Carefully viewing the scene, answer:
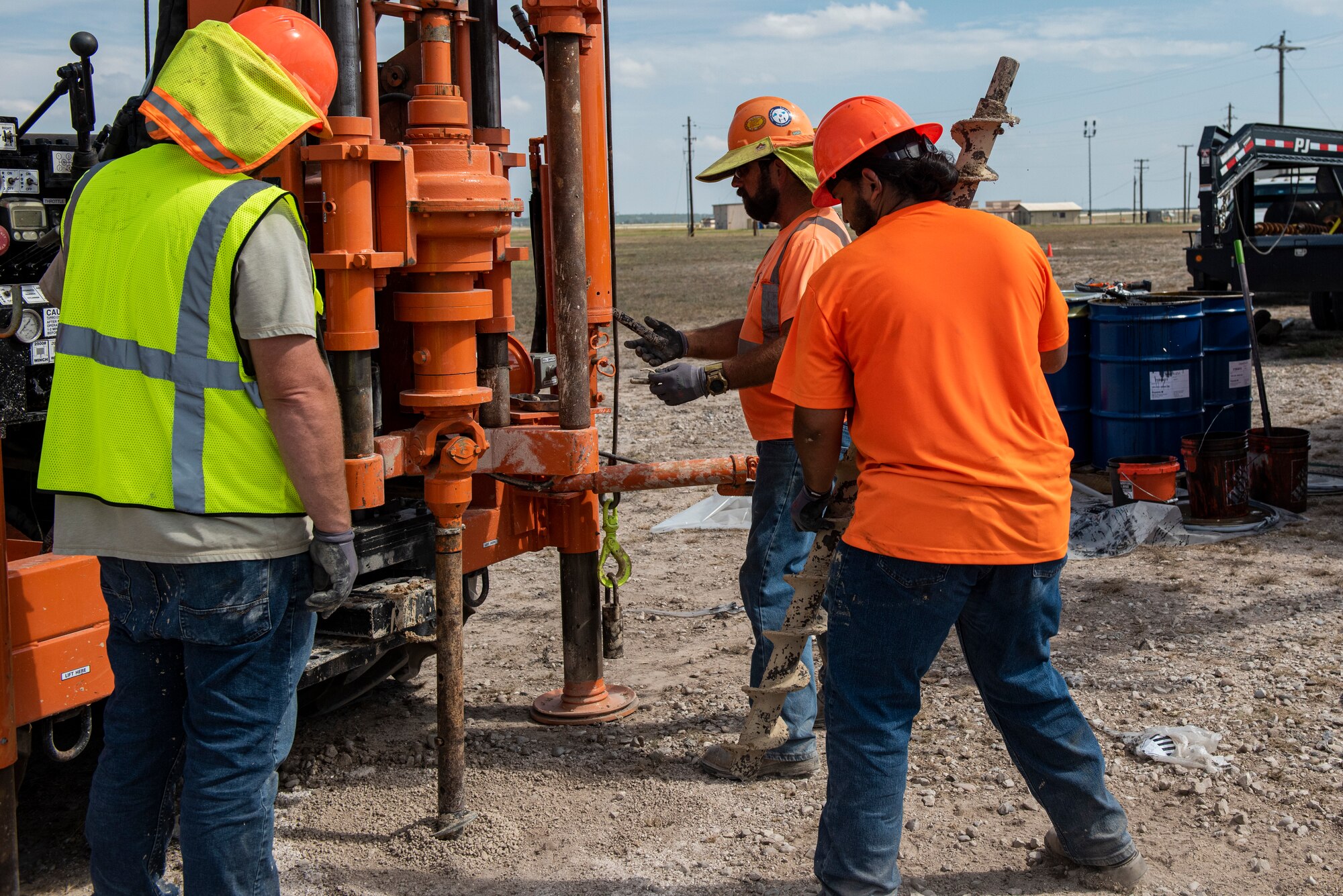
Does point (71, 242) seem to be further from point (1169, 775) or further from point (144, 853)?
point (1169, 775)

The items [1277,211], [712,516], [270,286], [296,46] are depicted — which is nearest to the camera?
[270,286]

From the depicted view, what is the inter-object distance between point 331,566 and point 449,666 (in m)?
0.99

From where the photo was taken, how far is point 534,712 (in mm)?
4766

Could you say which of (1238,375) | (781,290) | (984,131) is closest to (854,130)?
(984,131)

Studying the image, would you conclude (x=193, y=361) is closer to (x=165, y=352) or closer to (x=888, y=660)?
(x=165, y=352)

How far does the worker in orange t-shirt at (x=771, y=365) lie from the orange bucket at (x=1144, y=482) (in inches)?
151

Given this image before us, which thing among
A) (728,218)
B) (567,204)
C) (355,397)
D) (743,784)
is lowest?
(743,784)

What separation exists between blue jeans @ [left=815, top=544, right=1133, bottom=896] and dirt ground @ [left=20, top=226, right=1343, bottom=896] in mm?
561

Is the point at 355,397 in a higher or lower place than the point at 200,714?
higher

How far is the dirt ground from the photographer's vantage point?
11.8ft

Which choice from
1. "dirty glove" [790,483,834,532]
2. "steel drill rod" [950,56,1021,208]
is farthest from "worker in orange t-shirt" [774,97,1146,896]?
"steel drill rod" [950,56,1021,208]

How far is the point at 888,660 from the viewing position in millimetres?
2963

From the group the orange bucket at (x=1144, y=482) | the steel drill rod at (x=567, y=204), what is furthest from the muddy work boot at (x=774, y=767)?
the orange bucket at (x=1144, y=482)

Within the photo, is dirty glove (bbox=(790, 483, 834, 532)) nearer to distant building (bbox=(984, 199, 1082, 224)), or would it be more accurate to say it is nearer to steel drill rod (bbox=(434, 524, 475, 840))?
steel drill rod (bbox=(434, 524, 475, 840))
